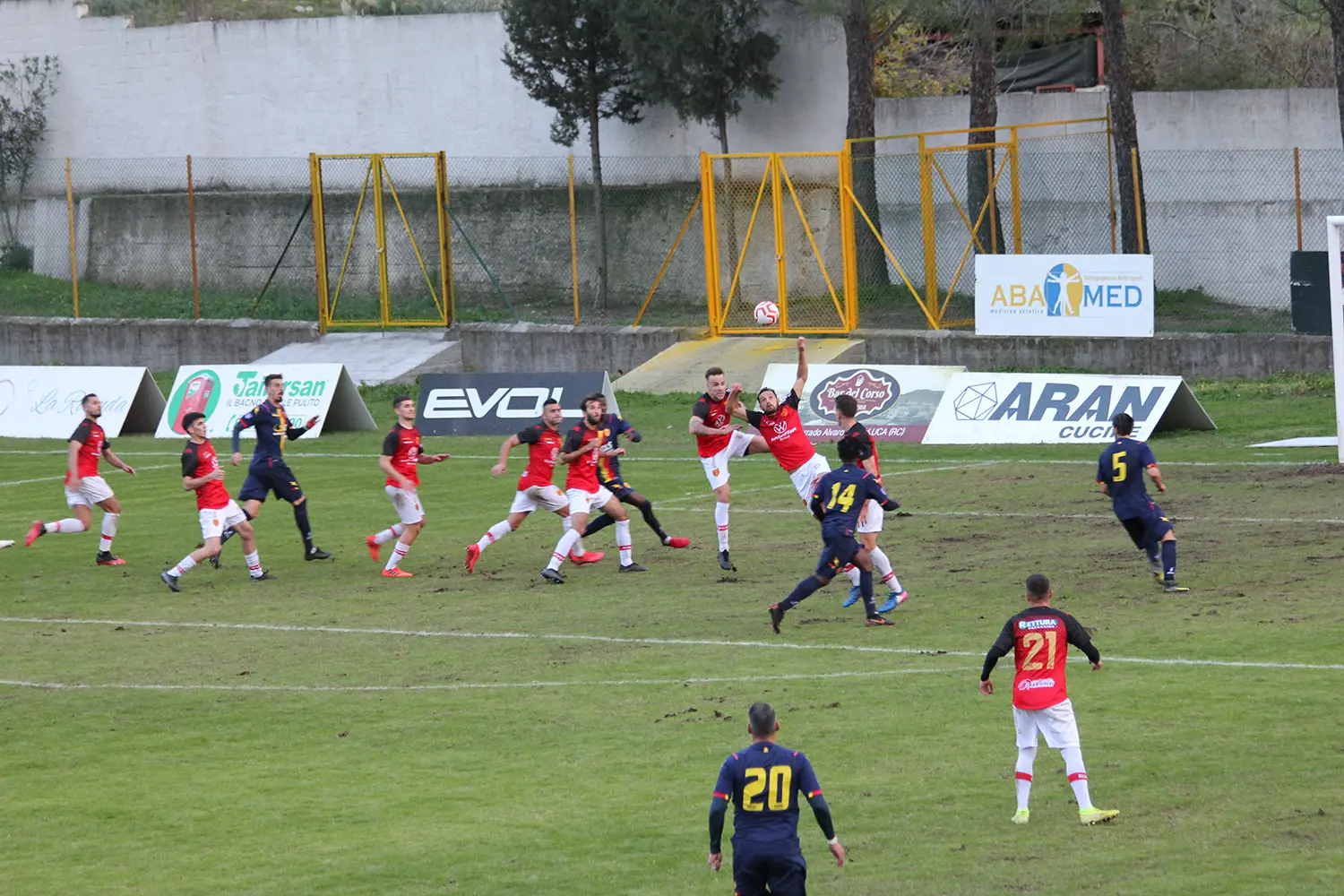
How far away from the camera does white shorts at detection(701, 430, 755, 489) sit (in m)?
19.5

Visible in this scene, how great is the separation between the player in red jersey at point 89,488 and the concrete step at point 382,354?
52.5ft

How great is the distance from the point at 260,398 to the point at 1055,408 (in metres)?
14.3

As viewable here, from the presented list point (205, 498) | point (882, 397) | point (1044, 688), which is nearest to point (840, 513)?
point (1044, 688)

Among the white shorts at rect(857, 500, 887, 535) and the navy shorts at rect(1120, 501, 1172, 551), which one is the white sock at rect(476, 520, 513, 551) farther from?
the navy shorts at rect(1120, 501, 1172, 551)

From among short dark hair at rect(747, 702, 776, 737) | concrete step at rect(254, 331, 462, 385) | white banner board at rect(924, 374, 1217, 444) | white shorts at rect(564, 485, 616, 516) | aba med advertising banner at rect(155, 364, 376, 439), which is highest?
concrete step at rect(254, 331, 462, 385)

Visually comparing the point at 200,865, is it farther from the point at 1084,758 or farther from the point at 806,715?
the point at 1084,758

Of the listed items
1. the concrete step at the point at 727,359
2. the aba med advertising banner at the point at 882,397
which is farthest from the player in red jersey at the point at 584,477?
the concrete step at the point at 727,359

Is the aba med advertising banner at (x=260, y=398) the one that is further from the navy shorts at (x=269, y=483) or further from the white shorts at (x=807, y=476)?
the white shorts at (x=807, y=476)

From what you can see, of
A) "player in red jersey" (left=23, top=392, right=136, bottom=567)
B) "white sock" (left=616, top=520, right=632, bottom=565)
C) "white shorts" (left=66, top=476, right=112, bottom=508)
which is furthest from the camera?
"white shorts" (left=66, top=476, right=112, bottom=508)

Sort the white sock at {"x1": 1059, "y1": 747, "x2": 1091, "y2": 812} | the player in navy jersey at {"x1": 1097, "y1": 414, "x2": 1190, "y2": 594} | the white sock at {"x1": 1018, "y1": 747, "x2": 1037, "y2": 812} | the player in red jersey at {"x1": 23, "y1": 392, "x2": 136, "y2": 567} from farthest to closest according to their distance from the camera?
the player in red jersey at {"x1": 23, "y1": 392, "x2": 136, "y2": 567}
the player in navy jersey at {"x1": 1097, "y1": 414, "x2": 1190, "y2": 594}
the white sock at {"x1": 1018, "y1": 747, "x2": 1037, "y2": 812}
the white sock at {"x1": 1059, "y1": 747, "x2": 1091, "y2": 812}

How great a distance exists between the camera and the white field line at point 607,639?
13.6 meters

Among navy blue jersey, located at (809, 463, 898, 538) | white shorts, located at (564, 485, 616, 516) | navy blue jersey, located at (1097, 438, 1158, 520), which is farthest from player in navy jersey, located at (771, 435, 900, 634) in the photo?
white shorts, located at (564, 485, 616, 516)

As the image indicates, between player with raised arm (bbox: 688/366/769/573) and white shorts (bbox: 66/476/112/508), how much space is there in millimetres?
7184

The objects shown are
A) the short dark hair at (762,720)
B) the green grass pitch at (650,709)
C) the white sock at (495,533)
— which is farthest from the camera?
the white sock at (495,533)
